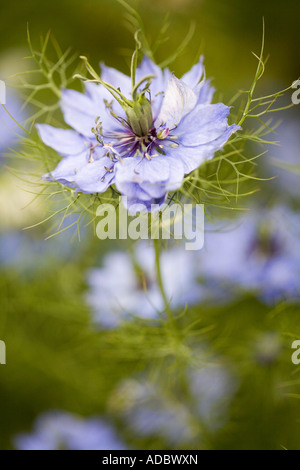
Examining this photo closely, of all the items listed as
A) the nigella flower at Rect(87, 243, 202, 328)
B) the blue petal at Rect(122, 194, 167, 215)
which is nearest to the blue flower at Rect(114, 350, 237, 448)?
the nigella flower at Rect(87, 243, 202, 328)

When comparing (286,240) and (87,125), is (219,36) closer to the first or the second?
(286,240)

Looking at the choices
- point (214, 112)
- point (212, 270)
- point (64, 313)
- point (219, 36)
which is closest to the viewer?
point (214, 112)

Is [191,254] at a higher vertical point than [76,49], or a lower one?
lower

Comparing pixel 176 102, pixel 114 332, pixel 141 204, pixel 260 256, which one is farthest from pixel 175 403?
pixel 176 102

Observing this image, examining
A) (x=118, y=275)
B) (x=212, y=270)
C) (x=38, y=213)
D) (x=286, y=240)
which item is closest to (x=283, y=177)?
(x=286, y=240)

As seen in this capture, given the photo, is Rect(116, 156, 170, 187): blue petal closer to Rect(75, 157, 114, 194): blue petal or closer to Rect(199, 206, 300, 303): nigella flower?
Rect(75, 157, 114, 194): blue petal

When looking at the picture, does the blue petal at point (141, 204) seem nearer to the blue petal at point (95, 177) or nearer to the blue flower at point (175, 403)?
the blue petal at point (95, 177)

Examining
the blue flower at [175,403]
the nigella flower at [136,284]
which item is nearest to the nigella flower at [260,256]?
the nigella flower at [136,284]
